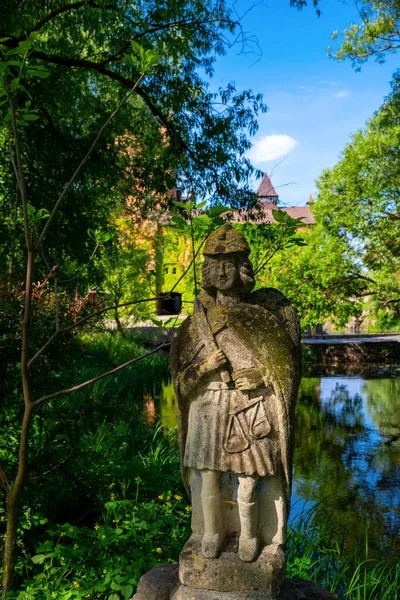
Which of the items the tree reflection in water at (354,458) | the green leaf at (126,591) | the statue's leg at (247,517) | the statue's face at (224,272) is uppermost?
the statue's face at (224,272)

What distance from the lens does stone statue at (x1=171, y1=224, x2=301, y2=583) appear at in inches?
114

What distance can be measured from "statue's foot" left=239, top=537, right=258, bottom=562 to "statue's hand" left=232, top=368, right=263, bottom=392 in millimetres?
857

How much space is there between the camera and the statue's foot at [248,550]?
287 cm

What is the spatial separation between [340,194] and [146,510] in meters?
14.8

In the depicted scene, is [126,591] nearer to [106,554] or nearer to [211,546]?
[106,554]

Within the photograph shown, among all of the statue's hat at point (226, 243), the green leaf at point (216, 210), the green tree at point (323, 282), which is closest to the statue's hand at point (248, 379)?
the statue's hat at point (226, 243)

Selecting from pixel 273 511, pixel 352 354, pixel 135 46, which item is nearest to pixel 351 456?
pixel 273 511

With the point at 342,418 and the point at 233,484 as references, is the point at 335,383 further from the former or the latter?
the point at 233,484

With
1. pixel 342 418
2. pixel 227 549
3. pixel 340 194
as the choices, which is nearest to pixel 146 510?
pixel 227 549

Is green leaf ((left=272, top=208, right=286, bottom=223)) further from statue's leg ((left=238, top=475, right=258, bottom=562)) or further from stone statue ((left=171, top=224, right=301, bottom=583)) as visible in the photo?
statue's leg ((left=238, top=475, right=258, bottom=562))

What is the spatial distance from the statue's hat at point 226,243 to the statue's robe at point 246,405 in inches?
13.1

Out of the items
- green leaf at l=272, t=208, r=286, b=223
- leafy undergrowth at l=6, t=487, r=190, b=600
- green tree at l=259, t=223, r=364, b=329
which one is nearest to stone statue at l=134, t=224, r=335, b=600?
green leaf at l=272, t=208, r=286, b=223

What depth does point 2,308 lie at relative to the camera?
4188mm

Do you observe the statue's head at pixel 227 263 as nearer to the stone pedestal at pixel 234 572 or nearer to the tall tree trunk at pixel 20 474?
the tall tree trunk at pixel 20 474
